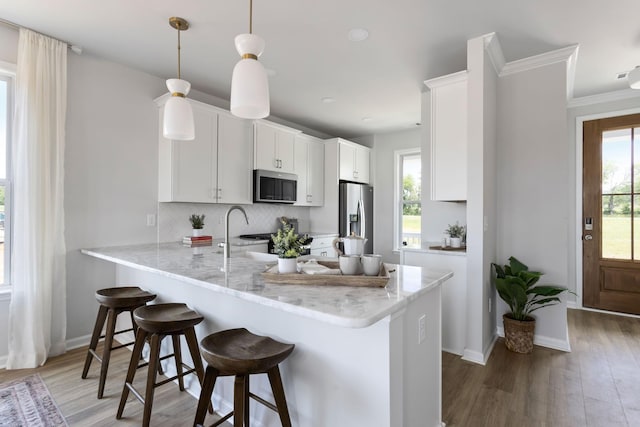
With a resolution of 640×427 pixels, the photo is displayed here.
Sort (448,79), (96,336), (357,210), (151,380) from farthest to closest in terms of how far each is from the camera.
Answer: (357,210)
(448,79)
(96,336)
(151,380)

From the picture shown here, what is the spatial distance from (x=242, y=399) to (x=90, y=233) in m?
2.51

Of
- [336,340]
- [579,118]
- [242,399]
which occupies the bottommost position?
[242,399]

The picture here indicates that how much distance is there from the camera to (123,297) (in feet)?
7.29

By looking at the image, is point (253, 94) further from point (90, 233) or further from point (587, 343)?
point (587, 343)

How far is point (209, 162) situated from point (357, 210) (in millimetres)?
2585

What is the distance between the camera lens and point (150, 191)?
133 inches

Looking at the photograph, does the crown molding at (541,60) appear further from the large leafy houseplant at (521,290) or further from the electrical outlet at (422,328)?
the electrical outlet at (422,328)

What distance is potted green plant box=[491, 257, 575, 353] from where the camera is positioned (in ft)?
9.03

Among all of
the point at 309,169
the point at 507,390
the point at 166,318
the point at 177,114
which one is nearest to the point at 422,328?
the point at 507,390

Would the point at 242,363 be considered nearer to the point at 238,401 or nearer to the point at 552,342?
the point at 238,401

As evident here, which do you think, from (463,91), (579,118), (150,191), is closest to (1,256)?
(150,191)

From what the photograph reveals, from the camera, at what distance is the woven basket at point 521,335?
2.82m

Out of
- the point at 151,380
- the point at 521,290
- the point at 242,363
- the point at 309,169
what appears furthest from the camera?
the point at 309,169

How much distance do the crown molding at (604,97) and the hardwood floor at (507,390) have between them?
275cm
